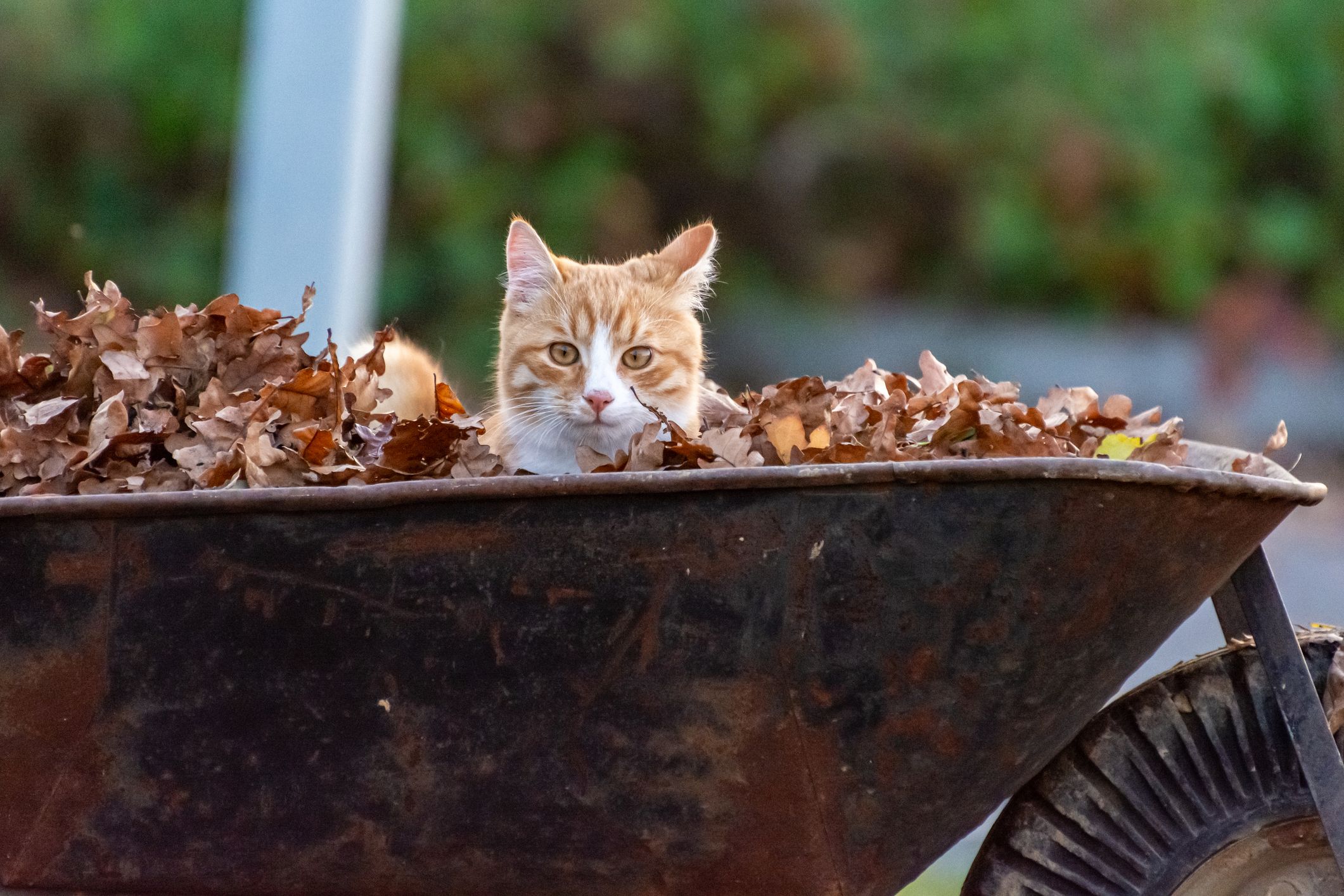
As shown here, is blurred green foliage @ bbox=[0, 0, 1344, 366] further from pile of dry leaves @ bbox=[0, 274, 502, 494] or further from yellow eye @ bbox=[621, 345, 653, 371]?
pile of dry leaves @ bbox=[0, 274, 502, 494]

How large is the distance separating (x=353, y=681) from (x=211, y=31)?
6.43 metres

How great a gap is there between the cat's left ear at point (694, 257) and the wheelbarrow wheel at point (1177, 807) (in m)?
0.99

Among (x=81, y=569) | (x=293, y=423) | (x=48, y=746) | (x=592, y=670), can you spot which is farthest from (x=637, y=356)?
(x=48, y=746)

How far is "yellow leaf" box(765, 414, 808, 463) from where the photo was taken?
180 centimetres

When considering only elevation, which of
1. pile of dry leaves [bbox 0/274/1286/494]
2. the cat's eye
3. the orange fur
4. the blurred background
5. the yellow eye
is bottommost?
pile of dry leaves [bbox 0/274/1286/494]

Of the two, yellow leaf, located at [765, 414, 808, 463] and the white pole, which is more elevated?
the white pole

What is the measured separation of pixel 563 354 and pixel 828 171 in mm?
5782

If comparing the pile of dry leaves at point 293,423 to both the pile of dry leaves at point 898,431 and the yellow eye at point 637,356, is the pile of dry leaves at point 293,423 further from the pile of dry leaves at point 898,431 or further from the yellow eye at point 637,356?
the yellow eye at point 637,356

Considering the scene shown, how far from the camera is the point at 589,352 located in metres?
2.16

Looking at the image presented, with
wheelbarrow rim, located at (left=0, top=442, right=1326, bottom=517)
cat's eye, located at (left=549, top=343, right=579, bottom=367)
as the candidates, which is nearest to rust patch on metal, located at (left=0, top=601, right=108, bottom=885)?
wheelbarrow rim, located at (left=0, top=442, right=1326, bottom=517)

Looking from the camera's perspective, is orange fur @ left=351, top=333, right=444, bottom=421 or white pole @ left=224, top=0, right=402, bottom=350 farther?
white pole @ left=224, top=0, right=402, bottom=350

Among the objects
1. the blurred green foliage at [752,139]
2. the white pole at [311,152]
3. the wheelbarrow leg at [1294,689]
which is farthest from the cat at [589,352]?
the blurred green foliage at [752,139]

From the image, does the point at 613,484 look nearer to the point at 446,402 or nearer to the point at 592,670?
the point at 592,670

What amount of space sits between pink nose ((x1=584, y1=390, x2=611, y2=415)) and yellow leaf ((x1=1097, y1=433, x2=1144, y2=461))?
2.43 ft
